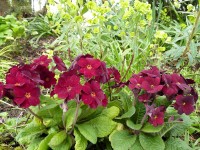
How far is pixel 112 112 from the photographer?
2373 millimetres

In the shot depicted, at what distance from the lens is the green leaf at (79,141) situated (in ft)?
7.39

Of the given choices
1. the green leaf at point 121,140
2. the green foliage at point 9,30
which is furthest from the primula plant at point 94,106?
the green foliage at point 9,30

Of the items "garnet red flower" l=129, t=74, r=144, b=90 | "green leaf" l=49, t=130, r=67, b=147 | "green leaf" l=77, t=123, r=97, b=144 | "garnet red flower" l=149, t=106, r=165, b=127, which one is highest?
"garnet red flower" l=129, t=74, r=144, b=90

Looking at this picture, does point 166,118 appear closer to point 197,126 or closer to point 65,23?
point 197,126

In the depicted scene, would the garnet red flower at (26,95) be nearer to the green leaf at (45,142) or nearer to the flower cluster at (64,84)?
the flower cluster at (64,84)

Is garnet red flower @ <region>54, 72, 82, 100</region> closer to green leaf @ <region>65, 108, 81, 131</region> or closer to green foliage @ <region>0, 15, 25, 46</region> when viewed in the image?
green leaf @ <region>65, 108, 81, 131</region>

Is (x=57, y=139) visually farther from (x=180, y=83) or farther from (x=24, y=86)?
(x=180, y=83)

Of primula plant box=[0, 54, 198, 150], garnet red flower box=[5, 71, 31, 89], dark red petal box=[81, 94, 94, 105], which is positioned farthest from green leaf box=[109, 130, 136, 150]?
garnet red flower box=[5, 71, 31, 89]

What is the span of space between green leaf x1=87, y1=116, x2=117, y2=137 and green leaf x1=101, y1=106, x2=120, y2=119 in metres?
0.04

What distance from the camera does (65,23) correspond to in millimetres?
3004

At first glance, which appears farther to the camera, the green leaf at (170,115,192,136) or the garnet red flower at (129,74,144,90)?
the green leaf at (170,115,192,136)

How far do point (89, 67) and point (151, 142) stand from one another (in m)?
0.60

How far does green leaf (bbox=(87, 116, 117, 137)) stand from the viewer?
7.59 ft

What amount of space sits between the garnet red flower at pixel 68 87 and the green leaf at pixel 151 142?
1.78 feet
